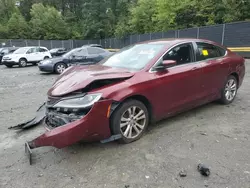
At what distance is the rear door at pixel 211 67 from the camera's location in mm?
4334

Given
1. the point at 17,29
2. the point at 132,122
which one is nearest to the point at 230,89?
the point at 132,122

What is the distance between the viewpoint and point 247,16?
17.7m

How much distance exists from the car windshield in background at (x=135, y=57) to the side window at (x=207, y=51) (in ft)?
3.01

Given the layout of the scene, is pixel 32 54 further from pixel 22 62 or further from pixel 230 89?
pixel 230 89

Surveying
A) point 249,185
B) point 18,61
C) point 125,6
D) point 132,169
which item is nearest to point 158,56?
point 132,169

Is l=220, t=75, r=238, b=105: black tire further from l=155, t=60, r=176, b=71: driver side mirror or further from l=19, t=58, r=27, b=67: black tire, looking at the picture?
l=19, t=58, r=27, b=67: black tire

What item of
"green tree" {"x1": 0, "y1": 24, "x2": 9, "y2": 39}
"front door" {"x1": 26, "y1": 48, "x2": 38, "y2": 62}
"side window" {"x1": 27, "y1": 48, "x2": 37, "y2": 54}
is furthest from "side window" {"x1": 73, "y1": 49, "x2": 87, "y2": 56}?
"green tree" {"x1": 0, "y1": 24, "x2": 9, "y2": 39}

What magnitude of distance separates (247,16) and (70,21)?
42573 mm

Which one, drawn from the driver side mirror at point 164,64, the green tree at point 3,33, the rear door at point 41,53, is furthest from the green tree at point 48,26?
the driver side mirror at point 164,64

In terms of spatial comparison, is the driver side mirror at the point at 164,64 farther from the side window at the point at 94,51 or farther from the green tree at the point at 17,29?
the green tree at the point at 17,29

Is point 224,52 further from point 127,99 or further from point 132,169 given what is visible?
point 132,169

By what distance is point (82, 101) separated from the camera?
2.93 meters

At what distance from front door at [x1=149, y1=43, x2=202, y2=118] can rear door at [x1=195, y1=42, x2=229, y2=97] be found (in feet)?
0.57

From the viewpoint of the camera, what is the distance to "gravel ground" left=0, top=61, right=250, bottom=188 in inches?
101
